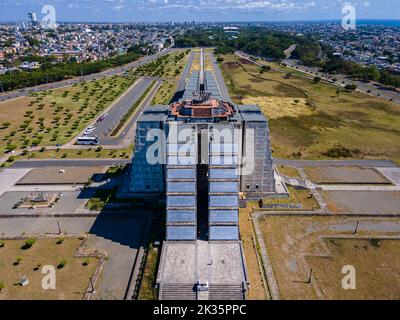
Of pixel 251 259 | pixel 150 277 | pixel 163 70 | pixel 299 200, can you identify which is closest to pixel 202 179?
pixel 299 200

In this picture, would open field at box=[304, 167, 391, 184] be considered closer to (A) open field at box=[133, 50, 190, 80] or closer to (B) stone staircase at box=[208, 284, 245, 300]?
(B) stone staircase at box=[208, 284, 245, 300]

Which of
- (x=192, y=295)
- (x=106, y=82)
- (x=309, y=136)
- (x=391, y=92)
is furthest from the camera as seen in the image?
(x=106, y=82)

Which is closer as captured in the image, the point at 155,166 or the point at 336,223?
the point at 336,223

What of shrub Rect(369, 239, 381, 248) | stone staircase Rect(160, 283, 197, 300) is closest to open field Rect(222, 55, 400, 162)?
shrub Rect(369, 239, 381, 248)

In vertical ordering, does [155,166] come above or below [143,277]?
above

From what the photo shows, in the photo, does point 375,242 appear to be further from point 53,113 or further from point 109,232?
point 53,113

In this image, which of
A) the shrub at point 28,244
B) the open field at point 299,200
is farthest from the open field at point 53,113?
the open field at point 299,200

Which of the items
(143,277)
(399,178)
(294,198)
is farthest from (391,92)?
(143,277)

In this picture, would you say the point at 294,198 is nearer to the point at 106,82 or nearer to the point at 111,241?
the point at 111,241
